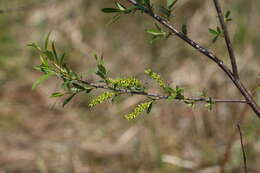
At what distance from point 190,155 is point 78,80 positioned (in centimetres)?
244

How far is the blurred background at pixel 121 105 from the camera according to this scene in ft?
11.8

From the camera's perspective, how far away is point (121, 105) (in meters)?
4.15

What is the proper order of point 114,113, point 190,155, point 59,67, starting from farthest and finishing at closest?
point 114,113 < point 190,155 < point 59,67

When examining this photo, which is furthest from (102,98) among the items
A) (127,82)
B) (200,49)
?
(200,49)

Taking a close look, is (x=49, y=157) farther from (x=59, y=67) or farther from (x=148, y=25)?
(x=59, y=67)

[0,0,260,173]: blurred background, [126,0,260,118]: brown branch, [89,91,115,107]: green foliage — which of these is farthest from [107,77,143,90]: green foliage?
[0,0,260,173]: blurred background

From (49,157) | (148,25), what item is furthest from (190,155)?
(148,25)

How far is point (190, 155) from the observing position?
3.59m

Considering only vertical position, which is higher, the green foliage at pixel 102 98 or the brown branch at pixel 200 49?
the brown branch at pixel 200 49

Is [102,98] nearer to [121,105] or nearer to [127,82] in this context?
[127,82]

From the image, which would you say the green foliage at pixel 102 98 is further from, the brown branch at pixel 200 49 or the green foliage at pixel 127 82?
the brown branch at pixel 200 49

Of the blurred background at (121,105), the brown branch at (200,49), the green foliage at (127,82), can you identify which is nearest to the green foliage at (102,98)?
the green foliage at (127,82)

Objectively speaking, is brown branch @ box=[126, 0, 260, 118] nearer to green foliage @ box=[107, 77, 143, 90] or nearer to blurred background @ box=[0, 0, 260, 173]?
green foliage @ box=[107, 77, 143, 90]

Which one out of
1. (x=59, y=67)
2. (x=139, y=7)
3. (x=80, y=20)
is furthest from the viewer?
(x=80, y=20)
